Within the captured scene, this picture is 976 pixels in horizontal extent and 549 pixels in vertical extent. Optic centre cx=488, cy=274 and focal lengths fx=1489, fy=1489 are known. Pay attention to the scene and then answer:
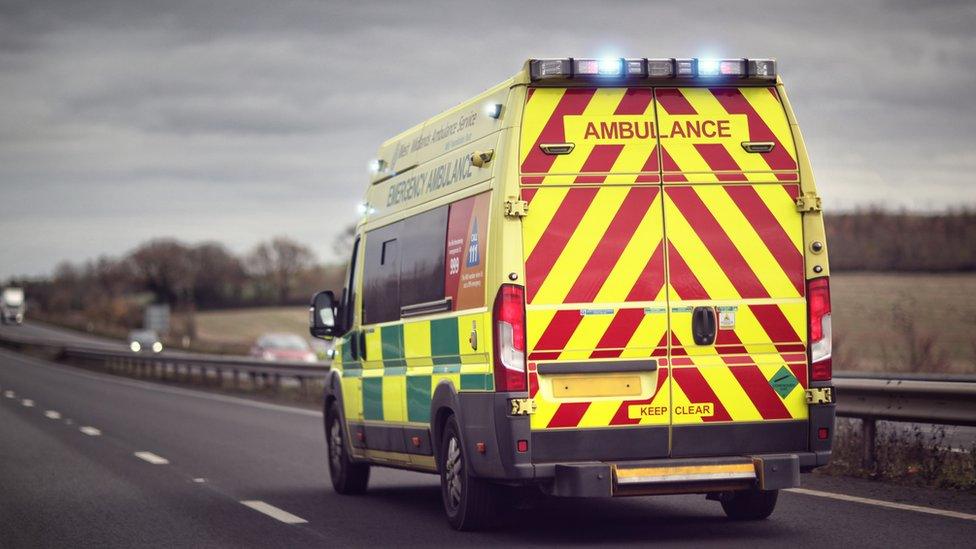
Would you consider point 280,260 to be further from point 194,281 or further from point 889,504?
point 889,504

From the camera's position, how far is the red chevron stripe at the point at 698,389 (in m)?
8.32

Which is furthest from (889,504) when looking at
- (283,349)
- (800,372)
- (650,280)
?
(283,349)

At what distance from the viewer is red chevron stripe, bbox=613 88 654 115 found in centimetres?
857

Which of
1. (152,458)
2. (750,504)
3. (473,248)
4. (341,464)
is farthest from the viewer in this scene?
(152,458)

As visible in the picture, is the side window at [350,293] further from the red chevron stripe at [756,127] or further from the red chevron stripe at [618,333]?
the red chevron stripe at [756,127]

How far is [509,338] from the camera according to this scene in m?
8.14

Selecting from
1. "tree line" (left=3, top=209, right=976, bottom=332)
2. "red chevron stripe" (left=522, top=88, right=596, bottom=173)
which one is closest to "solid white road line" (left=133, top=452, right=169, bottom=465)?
"red chevron stripe" (left=522, top=88, right=596, bottom=173)

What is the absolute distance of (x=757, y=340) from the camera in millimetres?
8430

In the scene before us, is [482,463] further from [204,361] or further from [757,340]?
[204,361]

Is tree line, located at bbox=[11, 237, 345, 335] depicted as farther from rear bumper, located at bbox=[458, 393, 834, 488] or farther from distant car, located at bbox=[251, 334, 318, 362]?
rear bumper, located at bbox=[458, 393, 834, 488]

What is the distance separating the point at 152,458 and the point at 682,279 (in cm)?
932

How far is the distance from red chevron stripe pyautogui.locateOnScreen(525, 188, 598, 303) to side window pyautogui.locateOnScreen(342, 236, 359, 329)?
11.7 ft

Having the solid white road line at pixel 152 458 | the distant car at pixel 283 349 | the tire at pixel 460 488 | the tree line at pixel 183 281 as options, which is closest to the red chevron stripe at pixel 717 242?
the tire at pixel 460 488

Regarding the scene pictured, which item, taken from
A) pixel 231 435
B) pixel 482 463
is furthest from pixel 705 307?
pixel 231 435
